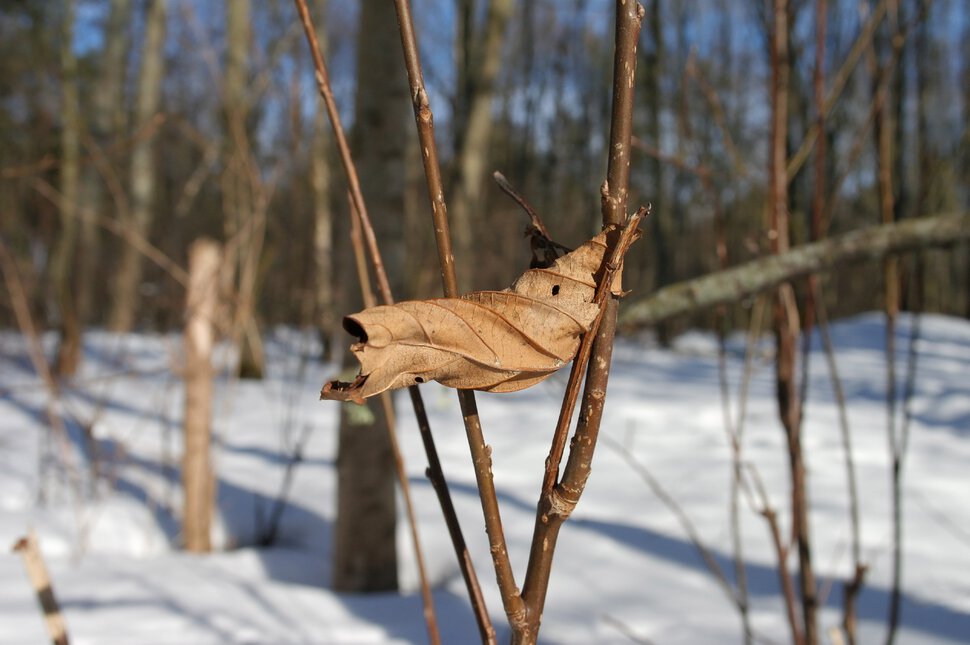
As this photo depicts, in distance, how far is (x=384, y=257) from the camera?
2.17m

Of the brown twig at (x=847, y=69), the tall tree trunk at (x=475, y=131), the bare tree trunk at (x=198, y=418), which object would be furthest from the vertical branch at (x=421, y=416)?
the tall tree trunk at (x=475, y=131)

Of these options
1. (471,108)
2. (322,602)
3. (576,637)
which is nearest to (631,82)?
(576,637)

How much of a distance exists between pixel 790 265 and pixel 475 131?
4479 millimetres

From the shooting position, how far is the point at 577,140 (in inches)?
599

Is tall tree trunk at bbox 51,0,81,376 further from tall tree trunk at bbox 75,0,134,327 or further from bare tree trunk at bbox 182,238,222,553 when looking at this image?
bare tree trunk at bbox 182,238,222,553

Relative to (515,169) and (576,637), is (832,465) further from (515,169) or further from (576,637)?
(515,169)

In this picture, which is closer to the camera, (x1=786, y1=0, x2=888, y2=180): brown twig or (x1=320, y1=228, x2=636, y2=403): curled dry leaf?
(x1=320, y1=228, x2=636, y2=403): curled dry leaf

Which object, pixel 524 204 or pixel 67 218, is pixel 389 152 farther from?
pixel 67 218

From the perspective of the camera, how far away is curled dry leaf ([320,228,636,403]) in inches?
14.4

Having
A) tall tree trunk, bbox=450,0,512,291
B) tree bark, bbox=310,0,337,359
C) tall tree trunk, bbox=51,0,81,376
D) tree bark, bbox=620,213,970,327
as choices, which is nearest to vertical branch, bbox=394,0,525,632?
tree bark, bbox=620,213,970,327

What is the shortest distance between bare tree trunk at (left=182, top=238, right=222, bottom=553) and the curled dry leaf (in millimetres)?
2350

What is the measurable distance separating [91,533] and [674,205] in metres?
13.1

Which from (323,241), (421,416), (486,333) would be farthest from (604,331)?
(323,241)

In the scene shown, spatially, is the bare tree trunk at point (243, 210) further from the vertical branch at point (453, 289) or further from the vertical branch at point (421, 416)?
the vertical branch at point (453, 289)
